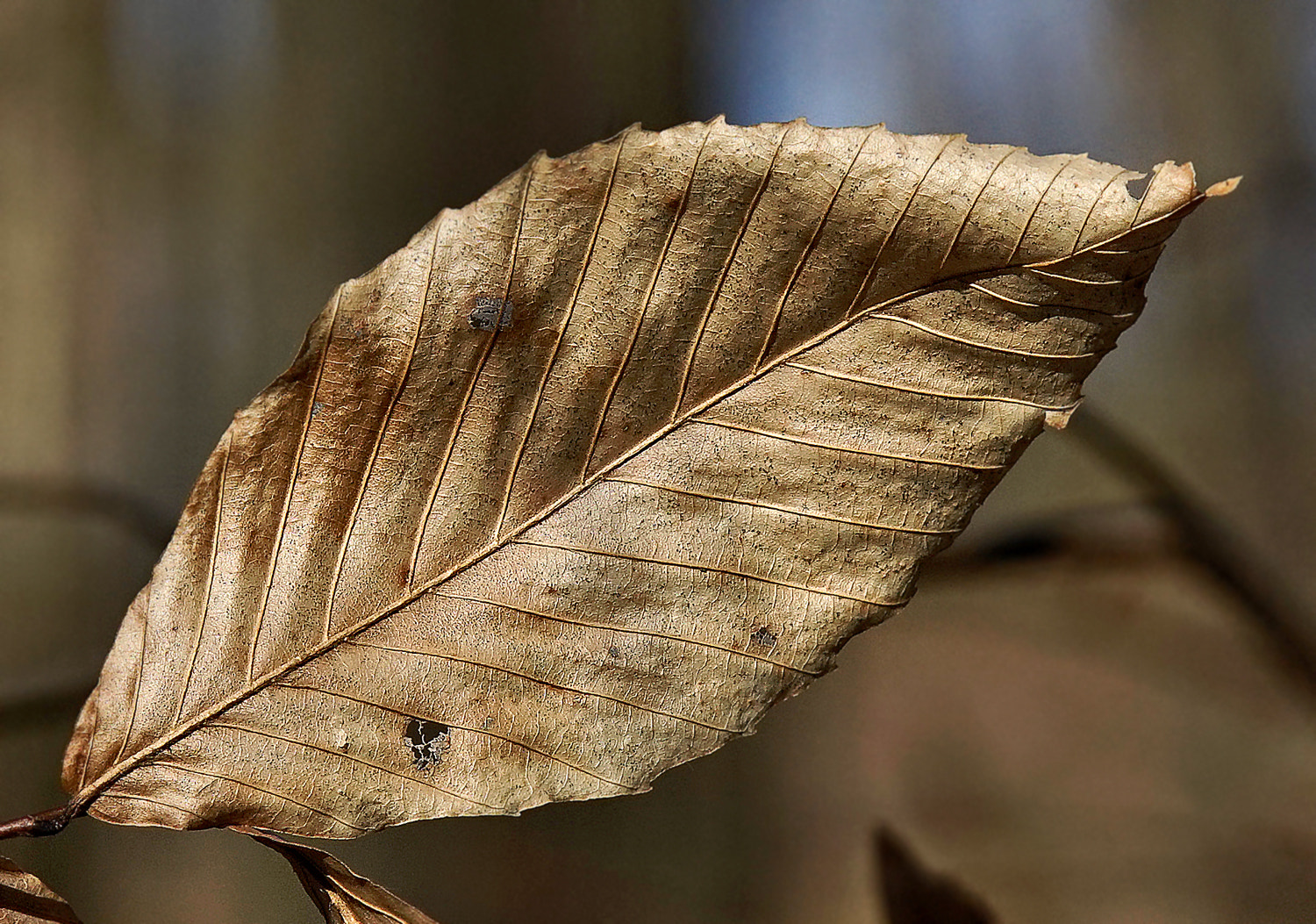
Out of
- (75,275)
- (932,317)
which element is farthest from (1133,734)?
(75,275)

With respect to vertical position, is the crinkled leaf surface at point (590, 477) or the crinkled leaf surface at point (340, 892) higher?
the crinkled leaf surface at point (590, 477)

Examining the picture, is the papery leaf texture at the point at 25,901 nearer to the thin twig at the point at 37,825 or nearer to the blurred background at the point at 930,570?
the thin twig at the point at 37,825

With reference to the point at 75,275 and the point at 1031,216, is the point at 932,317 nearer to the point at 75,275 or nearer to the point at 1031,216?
the point at 1031,216

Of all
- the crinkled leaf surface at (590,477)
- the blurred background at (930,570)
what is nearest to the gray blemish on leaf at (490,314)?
the crinkled leaf surface at (590,477)

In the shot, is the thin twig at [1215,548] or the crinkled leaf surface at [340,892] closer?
the crinkled leaf surface at [340,892]

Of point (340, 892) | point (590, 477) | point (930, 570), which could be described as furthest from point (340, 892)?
point (930, 570)

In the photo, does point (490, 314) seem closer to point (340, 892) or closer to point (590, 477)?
point (590, 477)

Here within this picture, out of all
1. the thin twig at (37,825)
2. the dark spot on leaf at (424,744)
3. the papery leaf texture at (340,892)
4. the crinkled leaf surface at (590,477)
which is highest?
the crinkled leaf surface at (590,477)

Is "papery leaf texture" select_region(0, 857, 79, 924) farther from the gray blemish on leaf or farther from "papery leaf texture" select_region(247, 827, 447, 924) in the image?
the gray blemish on leaf
